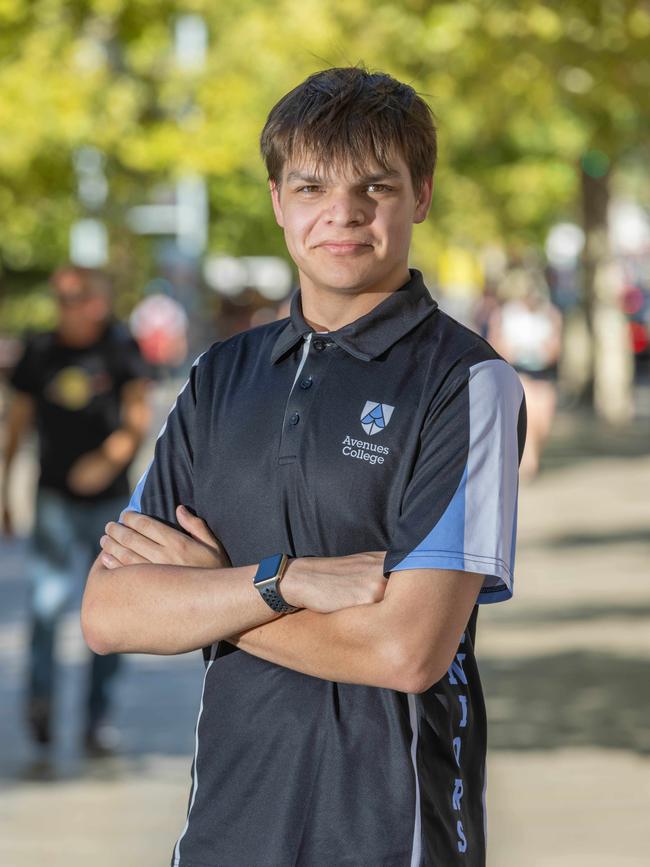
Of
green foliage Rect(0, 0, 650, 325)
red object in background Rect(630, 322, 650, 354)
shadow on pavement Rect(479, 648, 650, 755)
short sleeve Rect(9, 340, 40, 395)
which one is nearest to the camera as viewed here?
shadow on pavement Rect(479, 648, 650, 755)

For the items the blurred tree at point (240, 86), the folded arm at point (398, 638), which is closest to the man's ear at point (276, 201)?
the folded arm at point (398, 638)

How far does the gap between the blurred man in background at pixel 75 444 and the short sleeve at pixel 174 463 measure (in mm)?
4862

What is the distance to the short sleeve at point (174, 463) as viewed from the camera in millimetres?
3305

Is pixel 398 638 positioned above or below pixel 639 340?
below

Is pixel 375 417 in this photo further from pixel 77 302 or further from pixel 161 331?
pixel 161 331

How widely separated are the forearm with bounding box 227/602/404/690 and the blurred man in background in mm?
5046

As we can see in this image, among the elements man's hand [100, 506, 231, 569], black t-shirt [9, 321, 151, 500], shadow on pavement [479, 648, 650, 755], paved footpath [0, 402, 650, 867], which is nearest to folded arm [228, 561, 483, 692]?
man's hand [100, 506, 231, 569]

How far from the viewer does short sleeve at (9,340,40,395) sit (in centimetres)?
845

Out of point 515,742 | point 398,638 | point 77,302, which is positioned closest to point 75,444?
point 77,302

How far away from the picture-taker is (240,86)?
2692cm

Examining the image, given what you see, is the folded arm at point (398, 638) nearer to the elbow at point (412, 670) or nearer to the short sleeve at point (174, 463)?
the elbow at point (412, 670)

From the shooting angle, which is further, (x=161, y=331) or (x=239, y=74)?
(x=161, y=331)

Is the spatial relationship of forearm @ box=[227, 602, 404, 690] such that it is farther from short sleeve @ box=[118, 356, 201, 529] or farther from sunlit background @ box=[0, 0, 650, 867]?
sunlit background @ box=[0, 0, 650, 867]

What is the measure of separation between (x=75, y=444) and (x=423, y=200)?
17.1ft
